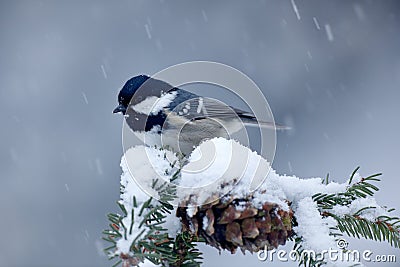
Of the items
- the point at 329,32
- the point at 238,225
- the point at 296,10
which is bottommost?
the point at 238,225

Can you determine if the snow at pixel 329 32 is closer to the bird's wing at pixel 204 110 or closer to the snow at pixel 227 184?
the bird's wing at pixel 204 110

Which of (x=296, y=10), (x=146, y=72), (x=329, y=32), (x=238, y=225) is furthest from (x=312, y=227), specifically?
(x=296, y=10)

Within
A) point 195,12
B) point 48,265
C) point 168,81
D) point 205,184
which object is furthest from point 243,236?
point 195,12

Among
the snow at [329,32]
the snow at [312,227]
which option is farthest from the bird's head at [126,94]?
the snow at [329,32]

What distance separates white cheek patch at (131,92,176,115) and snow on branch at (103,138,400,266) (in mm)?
543

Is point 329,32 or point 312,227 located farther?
point 329,32

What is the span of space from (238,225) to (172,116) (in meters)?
0.72

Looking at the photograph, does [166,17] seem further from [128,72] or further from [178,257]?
[178,257]

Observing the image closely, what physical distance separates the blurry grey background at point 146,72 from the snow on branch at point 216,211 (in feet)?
3.91

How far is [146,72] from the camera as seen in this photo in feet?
7.80

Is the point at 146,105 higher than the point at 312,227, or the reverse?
the point at 146,105

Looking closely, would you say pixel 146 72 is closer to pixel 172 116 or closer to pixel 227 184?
pixel 172 116

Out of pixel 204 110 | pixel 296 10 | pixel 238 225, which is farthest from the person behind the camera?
pixel 296 10

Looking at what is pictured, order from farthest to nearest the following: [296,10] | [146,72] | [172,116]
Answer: [296,10] < [146,72] < [172,116]
